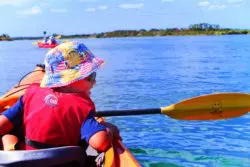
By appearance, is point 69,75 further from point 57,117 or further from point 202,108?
point 202,108

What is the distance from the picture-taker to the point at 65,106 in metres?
2.48

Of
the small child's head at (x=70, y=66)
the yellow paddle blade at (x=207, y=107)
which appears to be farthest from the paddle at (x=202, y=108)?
the small child's head at (x=70, y=66)

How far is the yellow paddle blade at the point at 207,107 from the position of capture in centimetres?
443

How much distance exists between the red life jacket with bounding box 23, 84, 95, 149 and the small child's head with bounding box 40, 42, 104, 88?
0.07 meters

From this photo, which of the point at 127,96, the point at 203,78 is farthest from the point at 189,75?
the point at 127,96

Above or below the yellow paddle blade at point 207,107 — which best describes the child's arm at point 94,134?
above

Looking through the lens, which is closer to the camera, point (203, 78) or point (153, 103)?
point (153, 103)

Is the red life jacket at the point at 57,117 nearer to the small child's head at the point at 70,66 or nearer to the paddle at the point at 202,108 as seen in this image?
the small child's head at the point at 70,66

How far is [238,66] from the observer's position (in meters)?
17.0

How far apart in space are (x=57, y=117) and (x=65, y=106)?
0.24 ft

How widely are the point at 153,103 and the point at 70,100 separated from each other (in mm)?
6835

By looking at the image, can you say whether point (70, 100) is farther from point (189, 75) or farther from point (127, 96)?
point (189, 75)

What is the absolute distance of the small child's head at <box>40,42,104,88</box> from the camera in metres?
2.57

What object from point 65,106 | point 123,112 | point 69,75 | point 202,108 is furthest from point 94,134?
point 202,108
